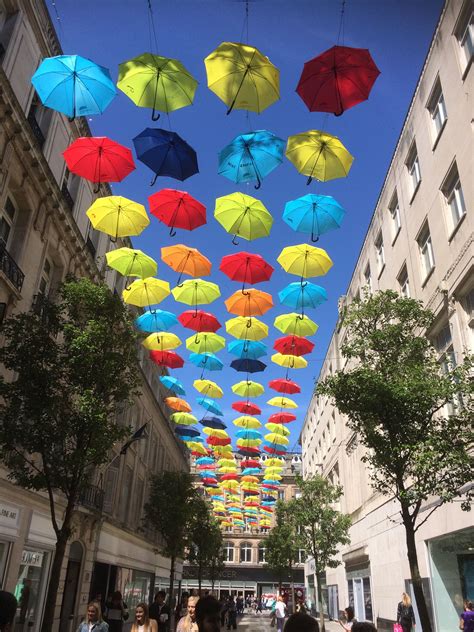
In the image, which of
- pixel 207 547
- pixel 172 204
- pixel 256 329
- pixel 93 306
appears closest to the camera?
pixel 93 306

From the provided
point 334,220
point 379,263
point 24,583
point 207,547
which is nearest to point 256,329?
point 334,220

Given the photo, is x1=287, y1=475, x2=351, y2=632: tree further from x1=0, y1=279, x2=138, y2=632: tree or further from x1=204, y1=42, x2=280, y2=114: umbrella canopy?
x1=204, y1=42, x2=280, y2=114: umbrella canopy

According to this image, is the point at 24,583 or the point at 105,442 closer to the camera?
the point at 105,442

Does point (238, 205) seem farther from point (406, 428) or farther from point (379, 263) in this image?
point (379, 263)

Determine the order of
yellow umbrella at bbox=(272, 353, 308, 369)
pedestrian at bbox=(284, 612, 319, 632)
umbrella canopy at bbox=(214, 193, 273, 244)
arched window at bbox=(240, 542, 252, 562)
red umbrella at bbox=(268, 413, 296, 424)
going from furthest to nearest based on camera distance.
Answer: arched window at bbox=(240, 542, 252, 562) → red umbrella at bbox=(268, 413, 296, 424) → yellow umbrella at bbox=(272, 353, 308, 369) → umbrella canopy at bbox=(214, 193, 273, 244) → pedestrian at bbox=(284, 612, 319, 632)

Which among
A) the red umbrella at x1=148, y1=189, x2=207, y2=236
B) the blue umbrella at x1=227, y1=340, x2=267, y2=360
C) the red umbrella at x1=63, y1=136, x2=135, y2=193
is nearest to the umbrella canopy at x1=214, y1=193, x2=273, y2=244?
the red umbrella at x1=148, y1=189, x2=207, y2=236

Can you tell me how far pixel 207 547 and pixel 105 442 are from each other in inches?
1323

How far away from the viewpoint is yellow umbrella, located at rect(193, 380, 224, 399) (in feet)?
84.7

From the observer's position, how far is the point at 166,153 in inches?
464

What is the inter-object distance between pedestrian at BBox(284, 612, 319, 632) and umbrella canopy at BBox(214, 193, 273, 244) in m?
11.6

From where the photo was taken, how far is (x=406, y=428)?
10.9 meters

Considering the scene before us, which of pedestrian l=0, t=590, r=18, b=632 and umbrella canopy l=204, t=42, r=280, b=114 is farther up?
umbrella canopy l=204, t=42, r=280, b=114

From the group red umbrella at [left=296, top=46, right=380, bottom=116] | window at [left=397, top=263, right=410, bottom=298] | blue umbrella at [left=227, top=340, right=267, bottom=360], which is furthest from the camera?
blue umbrella at [left=227, top=340, right=267, bottom=360]

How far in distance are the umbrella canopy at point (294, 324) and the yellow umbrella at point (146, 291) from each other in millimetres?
4382
